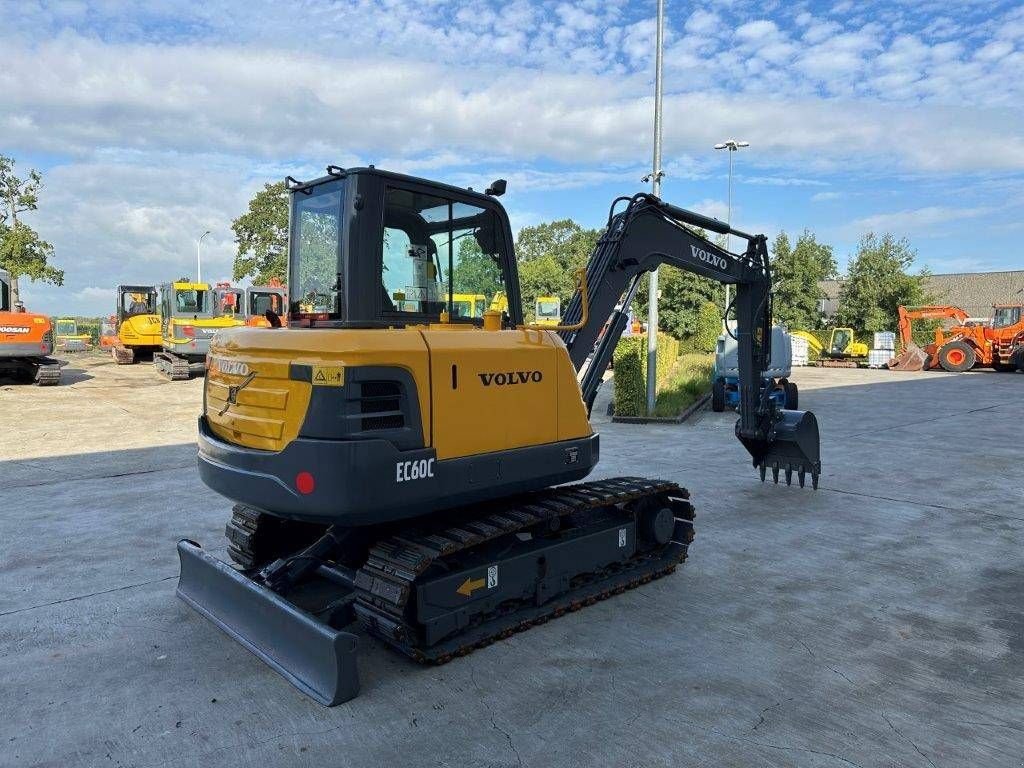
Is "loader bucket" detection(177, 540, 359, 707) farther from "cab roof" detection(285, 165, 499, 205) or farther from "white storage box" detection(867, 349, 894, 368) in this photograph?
"white storage box" detection(867, 349, 894, 368)

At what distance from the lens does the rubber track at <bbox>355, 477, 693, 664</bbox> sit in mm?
4176

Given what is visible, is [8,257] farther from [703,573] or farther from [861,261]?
[861,261]

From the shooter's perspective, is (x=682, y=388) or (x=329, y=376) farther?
(x=682, y=388)

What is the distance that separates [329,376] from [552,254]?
88.4 meters

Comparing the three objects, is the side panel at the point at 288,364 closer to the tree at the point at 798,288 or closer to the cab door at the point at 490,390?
the cab door at the point at 490,390

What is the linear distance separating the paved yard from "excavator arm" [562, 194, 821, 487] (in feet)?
2.32

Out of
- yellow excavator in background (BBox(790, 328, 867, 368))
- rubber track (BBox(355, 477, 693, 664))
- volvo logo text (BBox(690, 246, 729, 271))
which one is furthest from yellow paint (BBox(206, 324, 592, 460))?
yellow excavator in background (BBox(790, 328, 867, 368))

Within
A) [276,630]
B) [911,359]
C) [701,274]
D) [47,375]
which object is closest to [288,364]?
[276,630]

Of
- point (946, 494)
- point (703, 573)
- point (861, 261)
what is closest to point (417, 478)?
point (703, 573)

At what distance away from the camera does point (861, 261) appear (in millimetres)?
39625

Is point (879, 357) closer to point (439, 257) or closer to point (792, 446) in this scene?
point (792, 446)

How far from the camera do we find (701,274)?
7.52 metres

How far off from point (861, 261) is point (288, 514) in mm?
41348

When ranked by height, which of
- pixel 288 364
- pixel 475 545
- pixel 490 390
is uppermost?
pixel 288 364
